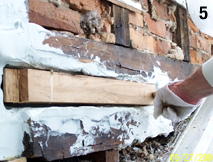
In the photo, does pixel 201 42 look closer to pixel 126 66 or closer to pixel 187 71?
pixel 187 71

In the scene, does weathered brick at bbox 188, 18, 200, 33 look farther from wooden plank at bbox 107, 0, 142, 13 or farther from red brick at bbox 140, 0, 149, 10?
wooden plank at bbox 107, 0, 142, 13

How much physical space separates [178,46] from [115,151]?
2.77ft

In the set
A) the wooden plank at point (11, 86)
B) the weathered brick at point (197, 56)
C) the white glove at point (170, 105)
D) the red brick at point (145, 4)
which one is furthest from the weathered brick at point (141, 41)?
the wooden plank at point (11, 86)

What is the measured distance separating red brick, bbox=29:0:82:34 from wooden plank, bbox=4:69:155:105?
0.15 meters

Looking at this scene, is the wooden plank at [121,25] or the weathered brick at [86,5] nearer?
the weathered brick at [86,5]

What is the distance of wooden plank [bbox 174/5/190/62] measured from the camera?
1.70m

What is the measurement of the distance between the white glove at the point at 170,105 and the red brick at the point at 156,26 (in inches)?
16.1

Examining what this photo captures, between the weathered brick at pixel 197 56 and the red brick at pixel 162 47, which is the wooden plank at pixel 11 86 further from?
the weathered brick at pixel 197 56

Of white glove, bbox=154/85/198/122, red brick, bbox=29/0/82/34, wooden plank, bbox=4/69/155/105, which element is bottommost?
white glove, bbox=154/85/198/122

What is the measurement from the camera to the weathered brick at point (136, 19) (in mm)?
1271

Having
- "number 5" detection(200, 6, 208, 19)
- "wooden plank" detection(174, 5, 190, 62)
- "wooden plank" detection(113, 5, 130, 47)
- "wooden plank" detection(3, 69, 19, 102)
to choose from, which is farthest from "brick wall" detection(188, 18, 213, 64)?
"wooden plank" detection(3, 69, 19, 102)

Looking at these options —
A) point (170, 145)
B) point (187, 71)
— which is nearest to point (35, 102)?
point (170, 145)

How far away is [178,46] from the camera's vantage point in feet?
5.49

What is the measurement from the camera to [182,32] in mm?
1716
